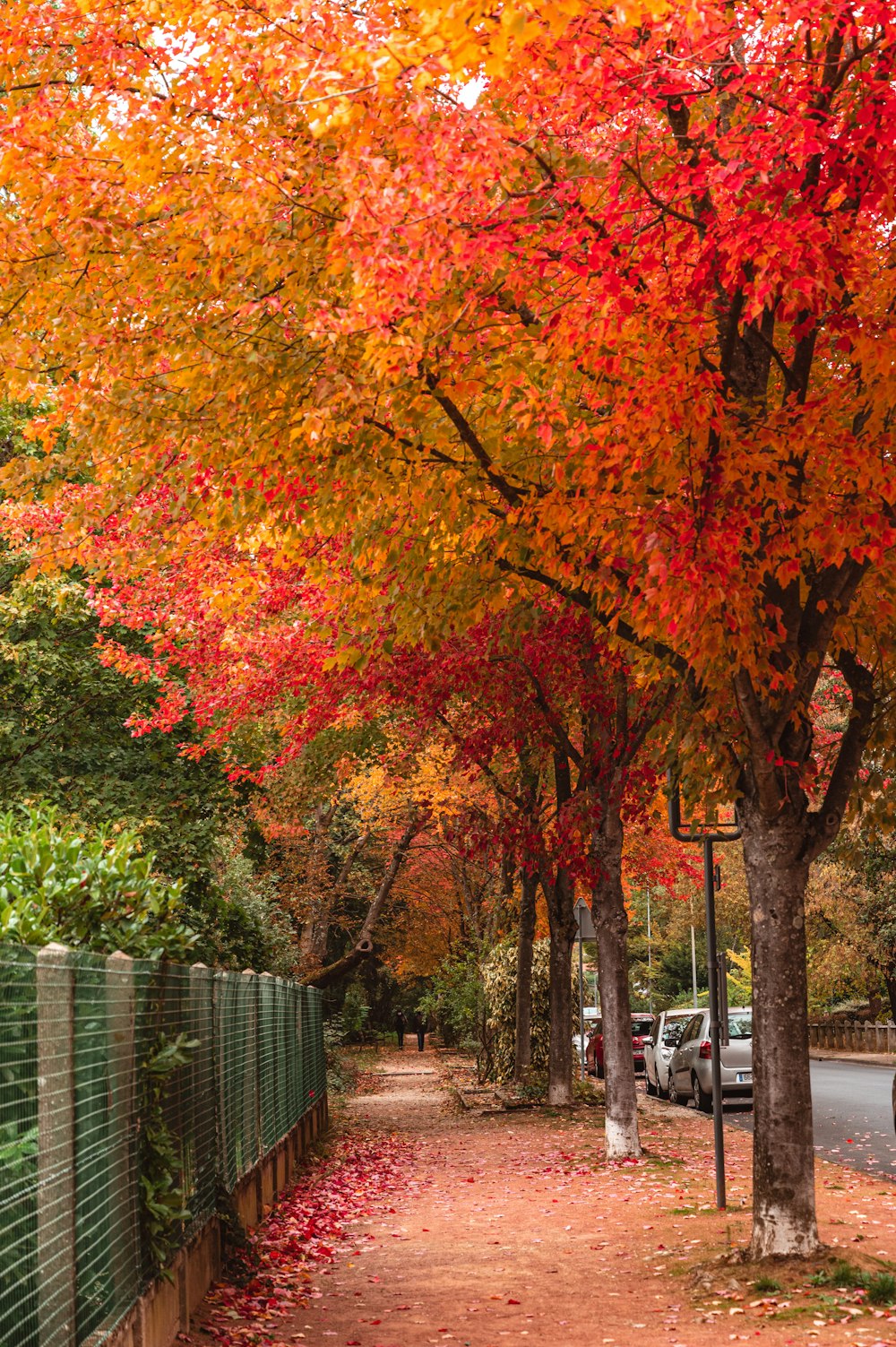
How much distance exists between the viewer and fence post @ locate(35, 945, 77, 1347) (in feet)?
14.5

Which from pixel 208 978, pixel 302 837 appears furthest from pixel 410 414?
pixel 302 837

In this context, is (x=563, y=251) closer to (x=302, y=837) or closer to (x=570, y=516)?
(x=570, y=516)

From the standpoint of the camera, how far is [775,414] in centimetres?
823

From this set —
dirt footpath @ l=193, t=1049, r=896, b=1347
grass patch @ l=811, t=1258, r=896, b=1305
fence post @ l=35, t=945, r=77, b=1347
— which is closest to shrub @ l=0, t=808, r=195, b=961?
fence post @ l=35, t=945, r=77, b=1347

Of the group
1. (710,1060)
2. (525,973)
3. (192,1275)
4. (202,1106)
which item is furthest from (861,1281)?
(525,973)

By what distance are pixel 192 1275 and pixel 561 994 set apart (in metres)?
14.8

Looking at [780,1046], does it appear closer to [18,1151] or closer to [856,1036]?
[18,1151]

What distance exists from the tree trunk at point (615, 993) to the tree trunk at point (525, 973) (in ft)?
24.6

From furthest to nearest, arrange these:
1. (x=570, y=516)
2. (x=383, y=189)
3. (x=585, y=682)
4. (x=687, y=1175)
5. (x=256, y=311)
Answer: (x=585, y=682), (x=687, y=1175), (x=256, y=311), (x=570, y=516), (x=383, y=189)

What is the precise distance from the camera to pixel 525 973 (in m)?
25.0

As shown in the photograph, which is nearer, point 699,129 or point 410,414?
point 699,129

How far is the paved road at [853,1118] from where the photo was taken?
53.7 ft

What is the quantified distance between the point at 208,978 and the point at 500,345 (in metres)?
4.30

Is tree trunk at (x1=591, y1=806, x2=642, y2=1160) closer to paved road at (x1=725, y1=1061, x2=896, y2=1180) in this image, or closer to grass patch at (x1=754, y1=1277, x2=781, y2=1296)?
paved road at (x1=725, y1=1061, x2=896, y2=1180)
